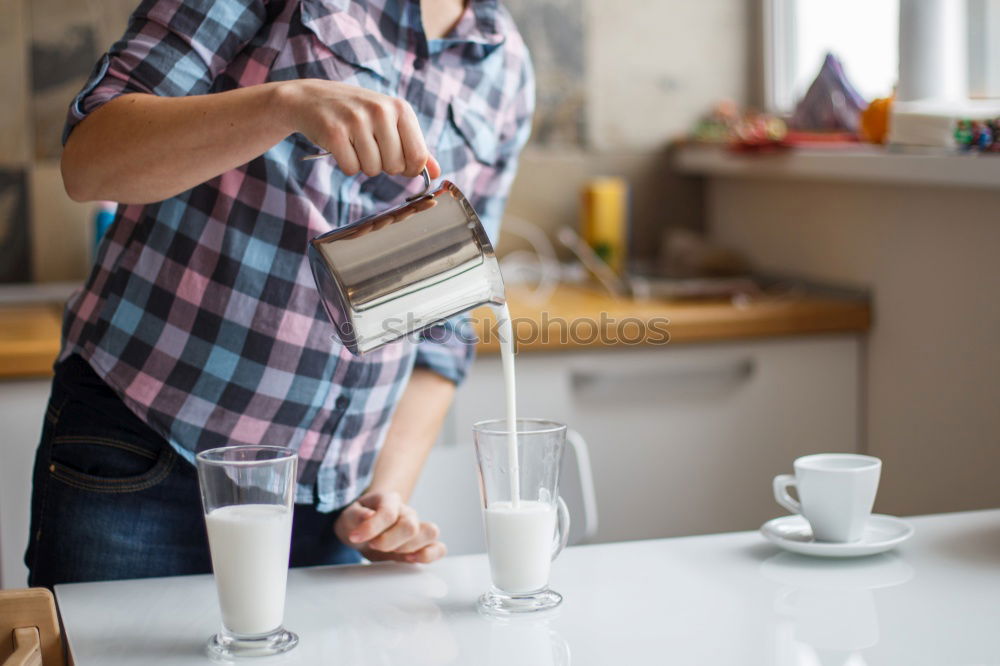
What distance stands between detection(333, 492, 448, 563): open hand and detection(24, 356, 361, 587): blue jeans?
0.17 metres

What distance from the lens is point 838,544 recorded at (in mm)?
1006

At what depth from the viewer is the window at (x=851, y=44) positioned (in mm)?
1854

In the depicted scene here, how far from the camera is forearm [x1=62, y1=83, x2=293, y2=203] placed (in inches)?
34.5

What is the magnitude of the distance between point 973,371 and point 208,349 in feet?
3.63

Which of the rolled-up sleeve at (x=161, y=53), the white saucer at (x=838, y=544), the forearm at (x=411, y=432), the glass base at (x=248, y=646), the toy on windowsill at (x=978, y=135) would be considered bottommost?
the white saucer at (x=838, y=544)

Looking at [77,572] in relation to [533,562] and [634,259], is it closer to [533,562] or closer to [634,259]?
[533,562]

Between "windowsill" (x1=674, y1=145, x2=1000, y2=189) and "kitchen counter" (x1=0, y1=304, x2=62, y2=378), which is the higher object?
"windowsill" (x1=674, y1=145, x2=1000, y2=189)

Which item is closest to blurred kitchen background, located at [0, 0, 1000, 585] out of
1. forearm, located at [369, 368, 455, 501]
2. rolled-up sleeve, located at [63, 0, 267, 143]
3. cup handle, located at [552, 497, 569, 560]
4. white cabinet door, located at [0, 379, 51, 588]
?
white cabinet door, located at [0, 379, 51, 588]

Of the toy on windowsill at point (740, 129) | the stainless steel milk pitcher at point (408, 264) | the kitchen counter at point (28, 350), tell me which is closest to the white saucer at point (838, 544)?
the stainless steel milk pitcher at point (408, 264)

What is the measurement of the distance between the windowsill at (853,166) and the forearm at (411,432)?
0.77 metres

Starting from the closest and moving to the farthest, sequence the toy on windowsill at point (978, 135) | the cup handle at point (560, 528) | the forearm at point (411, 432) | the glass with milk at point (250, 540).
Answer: the glass with milk at point (250, 540), the cup handle at point (560, 528), the forearm at point (411, 432), the toy on windowsill at point (978, 135)

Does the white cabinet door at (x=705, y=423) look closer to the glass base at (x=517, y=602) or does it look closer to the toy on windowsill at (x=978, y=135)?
the toy on windowsill at (x=978, y=135)

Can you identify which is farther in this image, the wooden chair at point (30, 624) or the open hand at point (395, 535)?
the open hand at point (395, 535)

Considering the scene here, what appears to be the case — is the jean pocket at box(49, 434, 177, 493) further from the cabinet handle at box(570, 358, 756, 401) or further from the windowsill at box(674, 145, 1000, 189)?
the windowsill at box(674, 145, 1000, 189)
